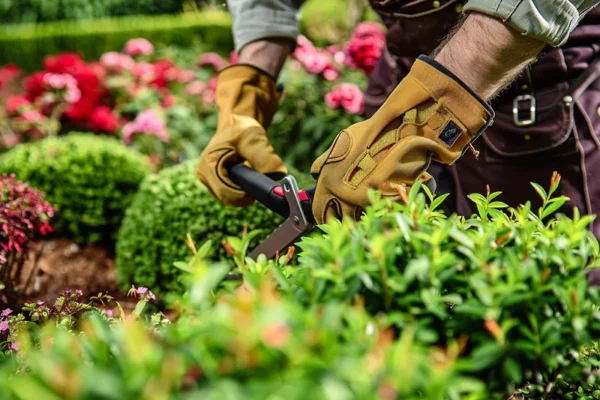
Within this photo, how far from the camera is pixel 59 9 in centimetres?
1397

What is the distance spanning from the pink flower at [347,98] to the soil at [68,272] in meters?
1.59

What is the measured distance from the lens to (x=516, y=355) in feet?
3.13

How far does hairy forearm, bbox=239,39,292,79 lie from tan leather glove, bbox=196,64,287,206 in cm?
3

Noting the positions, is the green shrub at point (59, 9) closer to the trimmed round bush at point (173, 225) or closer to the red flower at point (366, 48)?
the red flower at point (366, 48)

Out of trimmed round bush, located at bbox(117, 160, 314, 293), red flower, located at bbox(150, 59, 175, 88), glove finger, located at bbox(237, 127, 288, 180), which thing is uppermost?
glove finger, located at bbox(237, 127, 288, 180)

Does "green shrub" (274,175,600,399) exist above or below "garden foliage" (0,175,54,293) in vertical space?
above

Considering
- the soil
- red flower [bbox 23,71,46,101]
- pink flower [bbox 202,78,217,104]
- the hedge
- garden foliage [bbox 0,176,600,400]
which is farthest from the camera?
the hedge

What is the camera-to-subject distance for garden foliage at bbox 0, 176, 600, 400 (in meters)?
0.69

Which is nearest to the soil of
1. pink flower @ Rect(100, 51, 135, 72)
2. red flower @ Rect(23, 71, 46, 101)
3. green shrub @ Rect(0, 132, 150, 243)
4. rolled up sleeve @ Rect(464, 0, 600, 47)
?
green shrub @ Rect(0, 132, 150, 243)

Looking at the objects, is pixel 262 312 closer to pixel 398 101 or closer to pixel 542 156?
pixel 398 101

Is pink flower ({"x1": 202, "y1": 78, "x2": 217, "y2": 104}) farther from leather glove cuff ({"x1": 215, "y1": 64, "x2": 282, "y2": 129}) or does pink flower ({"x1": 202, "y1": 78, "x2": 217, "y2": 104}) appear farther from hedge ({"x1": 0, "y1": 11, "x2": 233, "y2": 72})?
hedge ({"x1": 0, "y1": 11, "x2": 233, "y2": 72})

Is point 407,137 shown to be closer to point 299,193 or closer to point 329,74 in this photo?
point 299,193

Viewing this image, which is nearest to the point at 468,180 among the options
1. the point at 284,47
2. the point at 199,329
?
the point at 284,47

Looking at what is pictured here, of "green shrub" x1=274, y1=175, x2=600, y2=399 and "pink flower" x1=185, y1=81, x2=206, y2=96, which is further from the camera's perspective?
"pink flower" x1=185, y1=81, x2=206, y2=96
